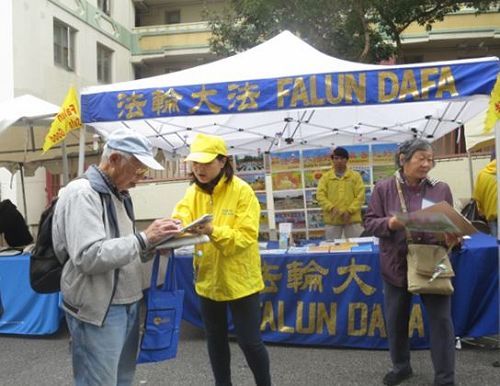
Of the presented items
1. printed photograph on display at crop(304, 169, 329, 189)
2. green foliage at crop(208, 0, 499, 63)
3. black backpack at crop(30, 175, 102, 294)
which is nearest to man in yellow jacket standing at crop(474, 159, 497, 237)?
printed photograph on display at crop(304, 169, 329, 189)

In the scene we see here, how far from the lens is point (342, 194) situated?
634 cm

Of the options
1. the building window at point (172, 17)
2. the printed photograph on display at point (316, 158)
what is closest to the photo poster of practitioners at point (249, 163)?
the printed photograph on display at point (316, 158)

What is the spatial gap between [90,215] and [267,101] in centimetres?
255

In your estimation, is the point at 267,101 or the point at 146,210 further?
the point at 146,210

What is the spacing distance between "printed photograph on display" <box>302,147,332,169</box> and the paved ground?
309 cm

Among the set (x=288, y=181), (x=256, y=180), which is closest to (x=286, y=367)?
(x=288, y=181)

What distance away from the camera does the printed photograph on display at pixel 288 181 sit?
22.8 ft

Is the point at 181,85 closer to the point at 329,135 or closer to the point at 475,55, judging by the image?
the point at 329,135

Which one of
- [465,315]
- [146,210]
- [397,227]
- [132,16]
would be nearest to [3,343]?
[397,227]

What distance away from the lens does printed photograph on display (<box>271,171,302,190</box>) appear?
6.95m

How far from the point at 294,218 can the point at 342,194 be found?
84 centimetres

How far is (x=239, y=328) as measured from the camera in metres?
2.88

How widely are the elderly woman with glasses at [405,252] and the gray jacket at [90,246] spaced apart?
1.79m

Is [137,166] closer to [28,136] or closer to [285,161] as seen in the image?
[285,161]
